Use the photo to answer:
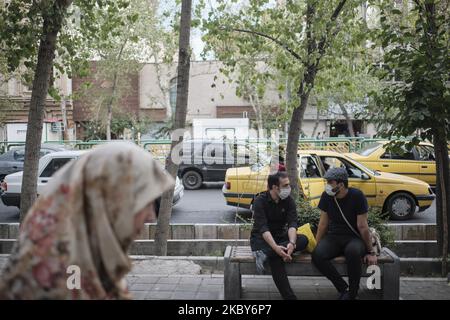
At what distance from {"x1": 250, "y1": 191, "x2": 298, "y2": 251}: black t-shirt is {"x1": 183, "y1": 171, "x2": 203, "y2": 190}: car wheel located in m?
11.6

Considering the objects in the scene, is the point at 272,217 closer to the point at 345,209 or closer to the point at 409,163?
the point at 345,209

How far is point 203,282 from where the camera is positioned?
6598mm

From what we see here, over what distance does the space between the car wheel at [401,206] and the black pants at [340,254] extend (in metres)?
6.44

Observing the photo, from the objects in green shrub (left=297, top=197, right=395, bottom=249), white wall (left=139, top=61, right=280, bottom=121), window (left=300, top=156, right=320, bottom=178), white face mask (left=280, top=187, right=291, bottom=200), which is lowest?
green shrub (left=297, top=197, right=395, bottom=249)

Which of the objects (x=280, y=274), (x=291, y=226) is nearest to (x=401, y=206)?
(x=291, y=226)

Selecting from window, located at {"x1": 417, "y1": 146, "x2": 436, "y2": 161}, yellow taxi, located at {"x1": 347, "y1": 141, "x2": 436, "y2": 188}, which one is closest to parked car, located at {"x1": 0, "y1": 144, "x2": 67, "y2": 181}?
yellow taxi, located at {"x1": 347, "y1": 141, "x2": 436, "y2": 188}

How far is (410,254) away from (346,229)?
10.2ft

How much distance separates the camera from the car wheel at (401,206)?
11711 millimetres

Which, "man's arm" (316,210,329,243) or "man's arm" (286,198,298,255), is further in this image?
"man's arm" (316,210,329,243)

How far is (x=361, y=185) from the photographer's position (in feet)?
37.9

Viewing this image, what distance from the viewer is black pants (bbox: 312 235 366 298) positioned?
557cm

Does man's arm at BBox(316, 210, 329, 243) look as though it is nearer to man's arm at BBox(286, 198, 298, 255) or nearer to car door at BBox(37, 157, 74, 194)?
man's arm at BBox(286, 198, 298, 255)

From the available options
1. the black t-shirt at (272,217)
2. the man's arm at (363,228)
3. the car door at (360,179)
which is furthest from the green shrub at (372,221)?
the car door at (360,179)

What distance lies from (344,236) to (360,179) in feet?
20.1
